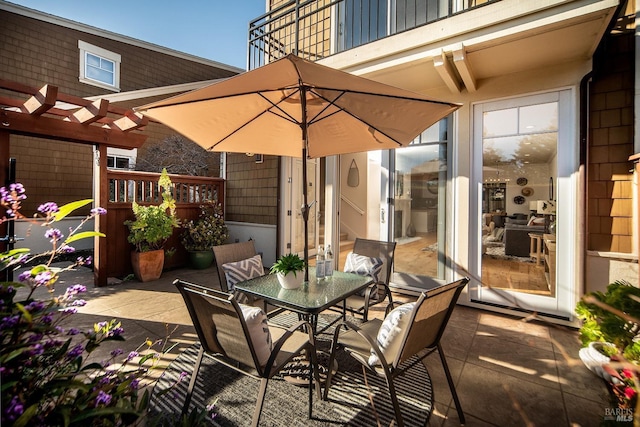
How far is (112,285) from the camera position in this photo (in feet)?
15.9

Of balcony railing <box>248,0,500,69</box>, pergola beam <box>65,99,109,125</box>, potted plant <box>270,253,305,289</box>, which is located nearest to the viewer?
potted plant <box>270,253,305,289</box>

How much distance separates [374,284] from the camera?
9.71 feet

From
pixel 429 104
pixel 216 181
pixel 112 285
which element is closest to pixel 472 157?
pixel 429 104

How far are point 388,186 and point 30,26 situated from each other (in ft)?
31.9

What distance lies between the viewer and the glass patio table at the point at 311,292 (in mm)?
2146

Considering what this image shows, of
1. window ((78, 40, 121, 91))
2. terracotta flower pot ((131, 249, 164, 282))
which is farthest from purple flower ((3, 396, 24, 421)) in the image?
window ((78, 40, 121, 91))

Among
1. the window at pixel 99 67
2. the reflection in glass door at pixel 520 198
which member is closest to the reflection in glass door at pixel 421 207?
the reflection in glass door at pixel 520 198

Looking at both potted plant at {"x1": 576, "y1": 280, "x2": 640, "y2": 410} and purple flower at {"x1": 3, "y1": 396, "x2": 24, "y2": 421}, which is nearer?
purple flower at {"x1": 3, "y1": 396, "x2": 24, "y2": 421}

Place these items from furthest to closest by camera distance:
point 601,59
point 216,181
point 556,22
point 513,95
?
point 216,181, point 513,95, point 601,59, point 556,22

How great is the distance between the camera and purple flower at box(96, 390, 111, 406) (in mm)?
829

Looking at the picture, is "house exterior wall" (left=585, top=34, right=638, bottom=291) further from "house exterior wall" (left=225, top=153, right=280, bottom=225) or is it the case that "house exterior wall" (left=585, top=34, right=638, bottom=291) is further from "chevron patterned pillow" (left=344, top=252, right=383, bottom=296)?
"house exterior wall" (left=225, top=153, right=280, bottom=225)

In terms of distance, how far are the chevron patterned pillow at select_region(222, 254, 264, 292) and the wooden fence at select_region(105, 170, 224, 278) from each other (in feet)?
10.2

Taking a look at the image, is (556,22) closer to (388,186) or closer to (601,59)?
(601,59)

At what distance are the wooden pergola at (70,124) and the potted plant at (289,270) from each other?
3.39m
